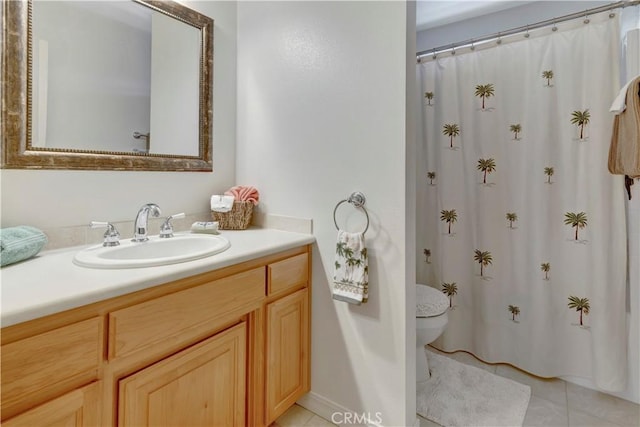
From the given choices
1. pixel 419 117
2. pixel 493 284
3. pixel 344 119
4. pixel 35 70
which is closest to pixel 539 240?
pixel 493 284

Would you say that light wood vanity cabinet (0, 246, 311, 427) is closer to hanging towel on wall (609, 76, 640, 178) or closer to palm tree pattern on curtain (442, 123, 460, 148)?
palm tree pattern on curtain (442, 123, 460, 148)

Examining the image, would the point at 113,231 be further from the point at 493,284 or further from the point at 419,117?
the point at 493,284

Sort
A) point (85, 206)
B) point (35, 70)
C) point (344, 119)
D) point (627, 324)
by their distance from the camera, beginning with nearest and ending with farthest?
1. point (35, 70)
2. point (85, 206)
3. point (344, 119)
4. point (627, 324)

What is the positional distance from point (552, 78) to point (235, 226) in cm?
187

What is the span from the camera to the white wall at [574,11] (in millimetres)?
1551

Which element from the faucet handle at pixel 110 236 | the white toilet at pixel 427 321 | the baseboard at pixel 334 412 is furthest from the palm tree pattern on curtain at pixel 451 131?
the faucet handle at pixel 110 236

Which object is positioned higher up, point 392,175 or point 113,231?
point 392,175

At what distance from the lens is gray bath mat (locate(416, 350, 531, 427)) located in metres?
1.50

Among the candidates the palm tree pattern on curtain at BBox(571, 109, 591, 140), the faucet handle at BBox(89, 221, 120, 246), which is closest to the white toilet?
the palm tree pattern on curtain at BBox(571, 109, 591, 140)

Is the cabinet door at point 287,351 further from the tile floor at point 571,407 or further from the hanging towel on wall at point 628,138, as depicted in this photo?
the hanging towel on wall at point 628,138

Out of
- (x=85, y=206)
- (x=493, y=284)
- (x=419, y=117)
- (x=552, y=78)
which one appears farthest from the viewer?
(x=419, y=117)

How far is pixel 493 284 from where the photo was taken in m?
1.96

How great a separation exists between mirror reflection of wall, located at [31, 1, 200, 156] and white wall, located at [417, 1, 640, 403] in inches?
65.2

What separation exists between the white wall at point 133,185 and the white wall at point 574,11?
144cm
